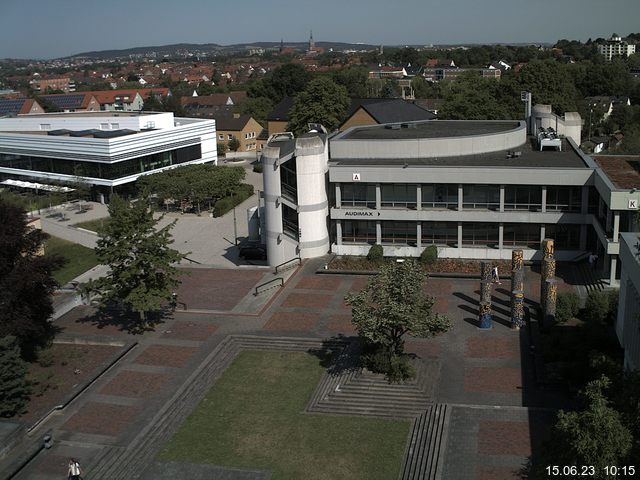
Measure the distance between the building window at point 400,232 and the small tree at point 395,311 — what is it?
1589 cm

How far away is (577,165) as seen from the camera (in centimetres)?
4216

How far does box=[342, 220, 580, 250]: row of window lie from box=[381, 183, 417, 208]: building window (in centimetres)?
119

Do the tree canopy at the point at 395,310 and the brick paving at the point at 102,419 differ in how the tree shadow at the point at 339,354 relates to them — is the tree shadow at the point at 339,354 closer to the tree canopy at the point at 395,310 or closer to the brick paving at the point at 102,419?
the tree canopy at the point at 395,310

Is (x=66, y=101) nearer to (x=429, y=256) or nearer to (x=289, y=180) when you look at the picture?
(x=289, y=180)

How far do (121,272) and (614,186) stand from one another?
25131 millimetres

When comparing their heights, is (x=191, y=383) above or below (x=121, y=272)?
below

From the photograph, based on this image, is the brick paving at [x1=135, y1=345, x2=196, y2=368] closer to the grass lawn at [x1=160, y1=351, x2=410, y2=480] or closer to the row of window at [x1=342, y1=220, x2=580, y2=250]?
the grass lawn at [x1=160, y1=351, x2=410, y2=480]

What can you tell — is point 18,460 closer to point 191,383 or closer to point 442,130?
point 191,383

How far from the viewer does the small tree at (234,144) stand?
322 feet

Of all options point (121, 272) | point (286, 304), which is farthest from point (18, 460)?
point (286, 304)

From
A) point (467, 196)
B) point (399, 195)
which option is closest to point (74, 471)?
point (399, 195)

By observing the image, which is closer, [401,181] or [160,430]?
[160,430]

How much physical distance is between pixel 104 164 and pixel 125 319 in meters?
36.9

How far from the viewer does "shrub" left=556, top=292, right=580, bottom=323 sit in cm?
3153
